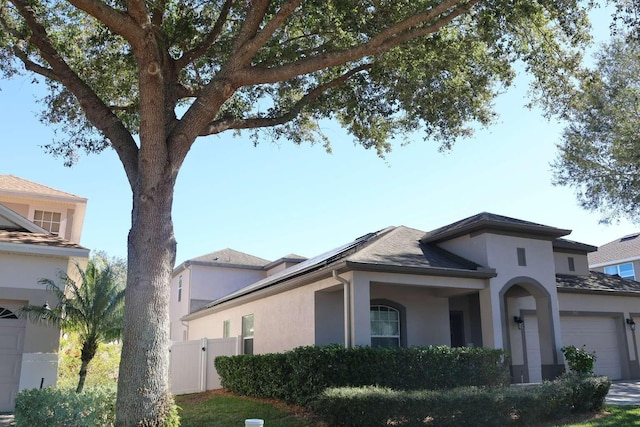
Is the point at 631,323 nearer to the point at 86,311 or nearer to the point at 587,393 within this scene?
the point at 587,393

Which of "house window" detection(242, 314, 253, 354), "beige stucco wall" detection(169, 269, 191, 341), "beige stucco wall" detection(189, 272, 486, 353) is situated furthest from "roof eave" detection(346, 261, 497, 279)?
"beige stucco wall" detection(169, 269, 191, 341)

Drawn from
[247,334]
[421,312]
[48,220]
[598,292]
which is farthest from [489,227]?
[48,220]

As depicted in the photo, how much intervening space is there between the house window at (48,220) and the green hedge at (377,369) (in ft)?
41.3

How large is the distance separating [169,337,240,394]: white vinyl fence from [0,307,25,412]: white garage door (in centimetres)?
746

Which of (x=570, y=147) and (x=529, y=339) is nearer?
(x=529, y=339)

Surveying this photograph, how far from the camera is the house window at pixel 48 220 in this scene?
2216 cm

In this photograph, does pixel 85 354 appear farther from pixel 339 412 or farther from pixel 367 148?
pixel 367 148

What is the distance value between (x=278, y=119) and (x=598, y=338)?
14.6m

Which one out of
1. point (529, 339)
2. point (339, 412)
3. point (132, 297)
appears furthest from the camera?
point (529, 339)

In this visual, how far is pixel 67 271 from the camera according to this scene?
541 inches

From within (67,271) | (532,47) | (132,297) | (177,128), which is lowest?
(132,297)

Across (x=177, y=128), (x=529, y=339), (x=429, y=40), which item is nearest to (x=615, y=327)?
(x=529, y=339)

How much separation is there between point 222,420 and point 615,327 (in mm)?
15405

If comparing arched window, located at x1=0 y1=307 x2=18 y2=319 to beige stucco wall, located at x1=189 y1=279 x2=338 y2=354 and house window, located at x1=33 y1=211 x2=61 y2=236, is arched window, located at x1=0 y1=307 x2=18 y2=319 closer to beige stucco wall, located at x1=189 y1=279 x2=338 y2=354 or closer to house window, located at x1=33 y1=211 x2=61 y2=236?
beige stucco wall, located at x1=189 y1=279 x2=338 y2=354
